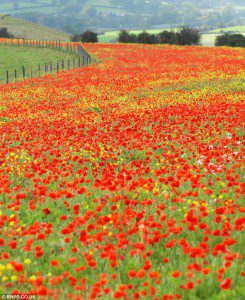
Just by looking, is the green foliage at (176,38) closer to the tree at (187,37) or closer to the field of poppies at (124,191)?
the tree at (187,37)

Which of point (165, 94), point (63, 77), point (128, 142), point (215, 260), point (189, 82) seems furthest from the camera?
point (63, 77)

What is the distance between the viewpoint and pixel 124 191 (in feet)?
25.8

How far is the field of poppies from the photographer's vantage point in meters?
4.90

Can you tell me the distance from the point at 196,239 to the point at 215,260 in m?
0.78

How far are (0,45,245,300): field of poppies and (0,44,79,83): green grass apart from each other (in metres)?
20.2

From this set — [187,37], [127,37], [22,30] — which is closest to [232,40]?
[187,37]

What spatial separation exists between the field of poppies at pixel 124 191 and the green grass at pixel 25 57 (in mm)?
20201

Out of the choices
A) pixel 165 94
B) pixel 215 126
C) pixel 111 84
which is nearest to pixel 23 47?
pixel 111 84

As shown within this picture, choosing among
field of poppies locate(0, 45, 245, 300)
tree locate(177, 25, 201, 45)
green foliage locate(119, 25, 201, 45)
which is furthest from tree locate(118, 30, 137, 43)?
field of poppies locate(0, 45, 245, 300)

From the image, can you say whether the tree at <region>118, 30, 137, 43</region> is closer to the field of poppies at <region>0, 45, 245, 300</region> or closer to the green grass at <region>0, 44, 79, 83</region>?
the green grass at <region>0, 44, 79, 83</region>

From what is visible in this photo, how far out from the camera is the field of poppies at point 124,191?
4.90m

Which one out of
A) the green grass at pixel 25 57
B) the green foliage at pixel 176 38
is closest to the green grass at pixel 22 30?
the green foliage at pixel 176 38

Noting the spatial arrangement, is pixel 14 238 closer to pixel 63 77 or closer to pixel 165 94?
pixel 165 94

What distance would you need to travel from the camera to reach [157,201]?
7504mm
